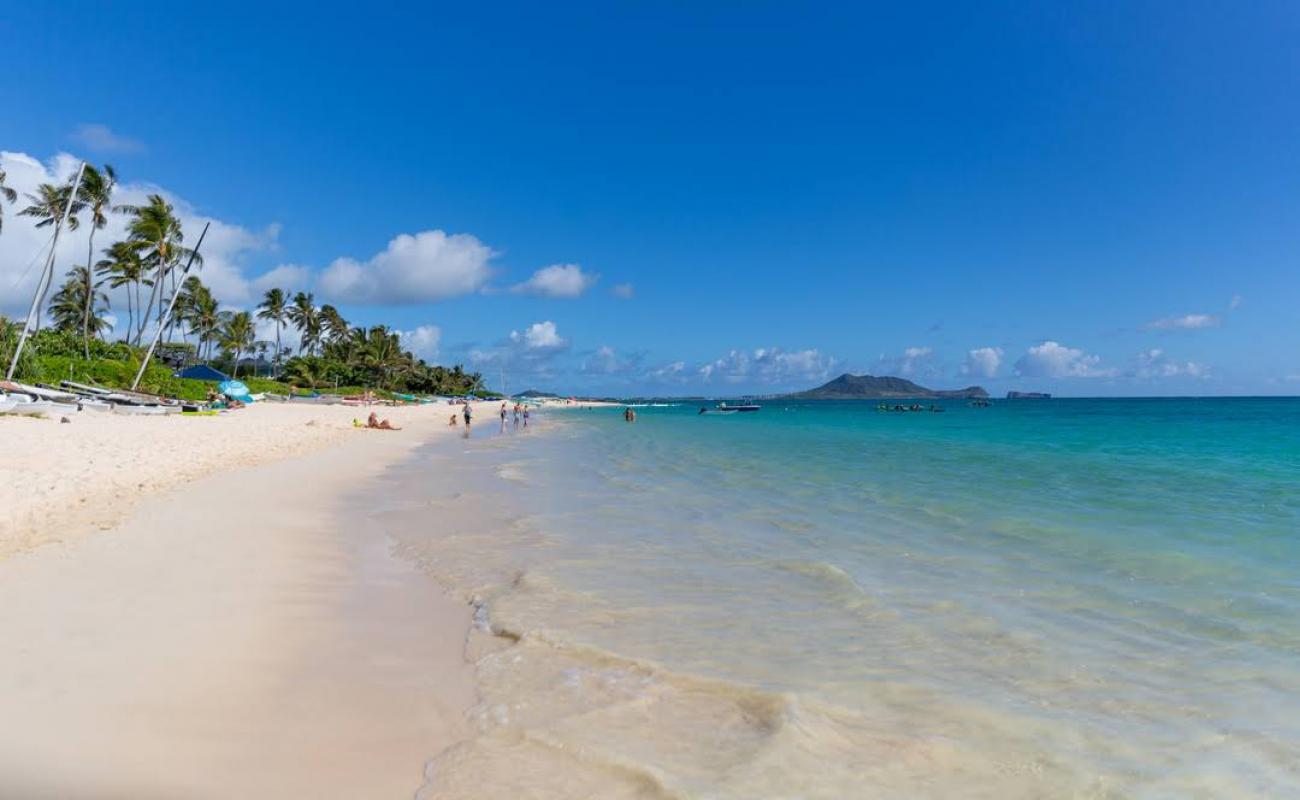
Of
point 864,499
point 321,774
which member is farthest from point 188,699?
point 864,499

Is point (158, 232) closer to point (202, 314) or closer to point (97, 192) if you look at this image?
point (97, 192)

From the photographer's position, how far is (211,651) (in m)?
4.84

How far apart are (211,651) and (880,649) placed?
518cm

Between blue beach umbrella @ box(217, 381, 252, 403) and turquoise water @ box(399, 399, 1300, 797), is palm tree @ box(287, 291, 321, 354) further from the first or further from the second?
turquoise water @ box(399, 399, 1300, 797)

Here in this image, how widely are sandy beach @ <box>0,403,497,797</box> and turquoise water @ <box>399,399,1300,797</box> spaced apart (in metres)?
0.52

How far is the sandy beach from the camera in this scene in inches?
133

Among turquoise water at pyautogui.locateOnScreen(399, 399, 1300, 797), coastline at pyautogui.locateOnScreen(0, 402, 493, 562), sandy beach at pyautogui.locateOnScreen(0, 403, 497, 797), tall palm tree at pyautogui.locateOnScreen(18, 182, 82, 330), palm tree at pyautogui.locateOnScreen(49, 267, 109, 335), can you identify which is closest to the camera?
sandy beach at pyautogui.locateOnScreen(0, 403, 497, 797)

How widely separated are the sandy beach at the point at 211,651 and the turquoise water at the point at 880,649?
0.52 m

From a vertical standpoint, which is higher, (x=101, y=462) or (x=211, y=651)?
(x=101, y=462)

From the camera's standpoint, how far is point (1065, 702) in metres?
4.49

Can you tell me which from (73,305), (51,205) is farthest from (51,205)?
(73,305)

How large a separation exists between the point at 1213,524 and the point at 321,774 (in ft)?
45.0

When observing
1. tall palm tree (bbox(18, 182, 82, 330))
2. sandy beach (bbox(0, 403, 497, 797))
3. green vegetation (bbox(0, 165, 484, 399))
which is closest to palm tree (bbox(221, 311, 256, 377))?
green vegetation (bbox(0, 165, 484, 399))

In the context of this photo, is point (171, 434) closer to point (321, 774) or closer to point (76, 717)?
point (76, 717)
